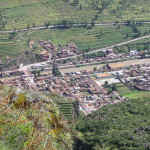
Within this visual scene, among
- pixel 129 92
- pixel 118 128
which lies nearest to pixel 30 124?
pixel 118 128

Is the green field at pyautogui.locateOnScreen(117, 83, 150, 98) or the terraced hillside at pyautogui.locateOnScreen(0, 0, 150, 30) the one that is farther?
the terraced hillside at pyautogui.locateOnScreen(0, 0, 150, 30)

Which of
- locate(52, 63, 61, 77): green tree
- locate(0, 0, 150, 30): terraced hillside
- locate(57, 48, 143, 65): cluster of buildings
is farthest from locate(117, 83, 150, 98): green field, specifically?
locate(0, 0, 150, 30): terraced hillside

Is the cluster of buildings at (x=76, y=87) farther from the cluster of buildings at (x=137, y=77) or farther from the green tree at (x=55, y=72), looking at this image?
the cluster of buildings at (x=137, y=77)

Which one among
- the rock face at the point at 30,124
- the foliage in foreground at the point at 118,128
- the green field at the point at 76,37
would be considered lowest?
the green field at the point at 76,37

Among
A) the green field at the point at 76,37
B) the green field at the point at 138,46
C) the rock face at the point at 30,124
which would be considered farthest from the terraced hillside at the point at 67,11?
the rock face at the point at 30,124

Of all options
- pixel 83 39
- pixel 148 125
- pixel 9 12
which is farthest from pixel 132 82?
pixel 9 12

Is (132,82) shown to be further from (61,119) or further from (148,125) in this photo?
(61,119)

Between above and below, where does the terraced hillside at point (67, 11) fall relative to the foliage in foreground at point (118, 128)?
below

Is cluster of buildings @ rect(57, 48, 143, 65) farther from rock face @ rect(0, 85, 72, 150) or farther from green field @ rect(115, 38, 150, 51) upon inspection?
rock face @ rect(0, 85, 72, 150)
